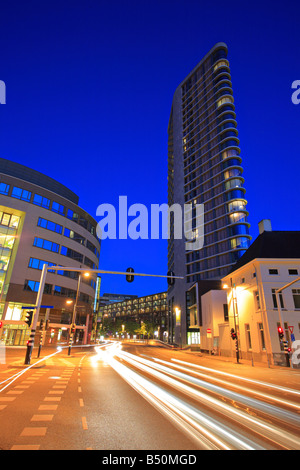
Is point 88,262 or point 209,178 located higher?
point 209,178

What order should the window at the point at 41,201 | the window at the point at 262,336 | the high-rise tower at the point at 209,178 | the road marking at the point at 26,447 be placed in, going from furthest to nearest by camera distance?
the high-rise tower at the point at 209,178 → the window at the point at 41,201 → the window at the point at 262,336 → the road marking at the point at 26,447

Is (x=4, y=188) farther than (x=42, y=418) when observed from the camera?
Yes

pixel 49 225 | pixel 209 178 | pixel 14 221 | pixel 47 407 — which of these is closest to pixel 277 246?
pixel 47 407

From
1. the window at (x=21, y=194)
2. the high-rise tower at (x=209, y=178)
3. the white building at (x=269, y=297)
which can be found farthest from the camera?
the high-rise tower at (x=209, y=178)

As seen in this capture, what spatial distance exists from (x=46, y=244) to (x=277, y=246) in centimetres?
4136

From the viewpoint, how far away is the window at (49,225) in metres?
54.0

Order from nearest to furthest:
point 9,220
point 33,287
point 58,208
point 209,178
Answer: point 33,287 < point 9,220 < point 58,208 < point 209,178

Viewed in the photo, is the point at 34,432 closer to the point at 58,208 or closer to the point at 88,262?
the point at 58,208

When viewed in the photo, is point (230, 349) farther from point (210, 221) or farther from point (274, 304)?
point (210, 221)

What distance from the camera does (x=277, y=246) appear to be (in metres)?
34.3

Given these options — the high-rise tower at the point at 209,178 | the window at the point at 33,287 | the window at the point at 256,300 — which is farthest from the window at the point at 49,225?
the window at the point at 256,300

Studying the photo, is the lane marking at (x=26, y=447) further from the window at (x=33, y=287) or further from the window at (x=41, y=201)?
the window at (x=41, y=201)

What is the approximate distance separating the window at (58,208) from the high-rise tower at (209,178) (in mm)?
35753

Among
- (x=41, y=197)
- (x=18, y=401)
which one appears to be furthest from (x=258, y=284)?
(x=41, y=197)
